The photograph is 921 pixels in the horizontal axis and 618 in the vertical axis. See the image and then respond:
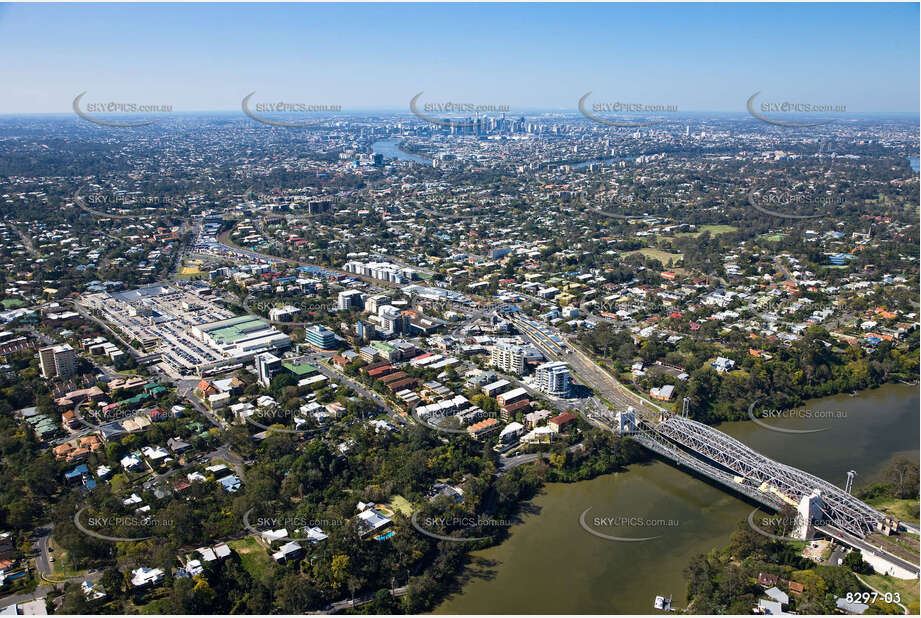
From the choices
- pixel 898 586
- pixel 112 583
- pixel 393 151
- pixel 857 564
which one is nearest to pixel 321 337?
pixel 112 583

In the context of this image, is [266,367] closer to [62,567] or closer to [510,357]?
[510,357]

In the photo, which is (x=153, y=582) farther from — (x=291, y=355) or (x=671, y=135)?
(x=671, y=135)

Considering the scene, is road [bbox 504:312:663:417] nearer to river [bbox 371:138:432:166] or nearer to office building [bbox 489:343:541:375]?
office building [bbox 489:343:541:375]

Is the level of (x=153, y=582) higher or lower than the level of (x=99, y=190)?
lower

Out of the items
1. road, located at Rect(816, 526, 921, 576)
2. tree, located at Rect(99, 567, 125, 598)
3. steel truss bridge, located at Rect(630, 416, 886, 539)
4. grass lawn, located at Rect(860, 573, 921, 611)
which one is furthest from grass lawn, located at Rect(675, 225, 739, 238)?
tree, located at Rect(99, 567, 125, 598)

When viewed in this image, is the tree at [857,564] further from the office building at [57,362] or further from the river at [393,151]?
the river at [393,151]

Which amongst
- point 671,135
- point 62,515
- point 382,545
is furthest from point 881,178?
point 62,515

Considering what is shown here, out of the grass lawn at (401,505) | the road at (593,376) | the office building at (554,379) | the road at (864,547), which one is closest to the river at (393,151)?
the road at (593,376)
